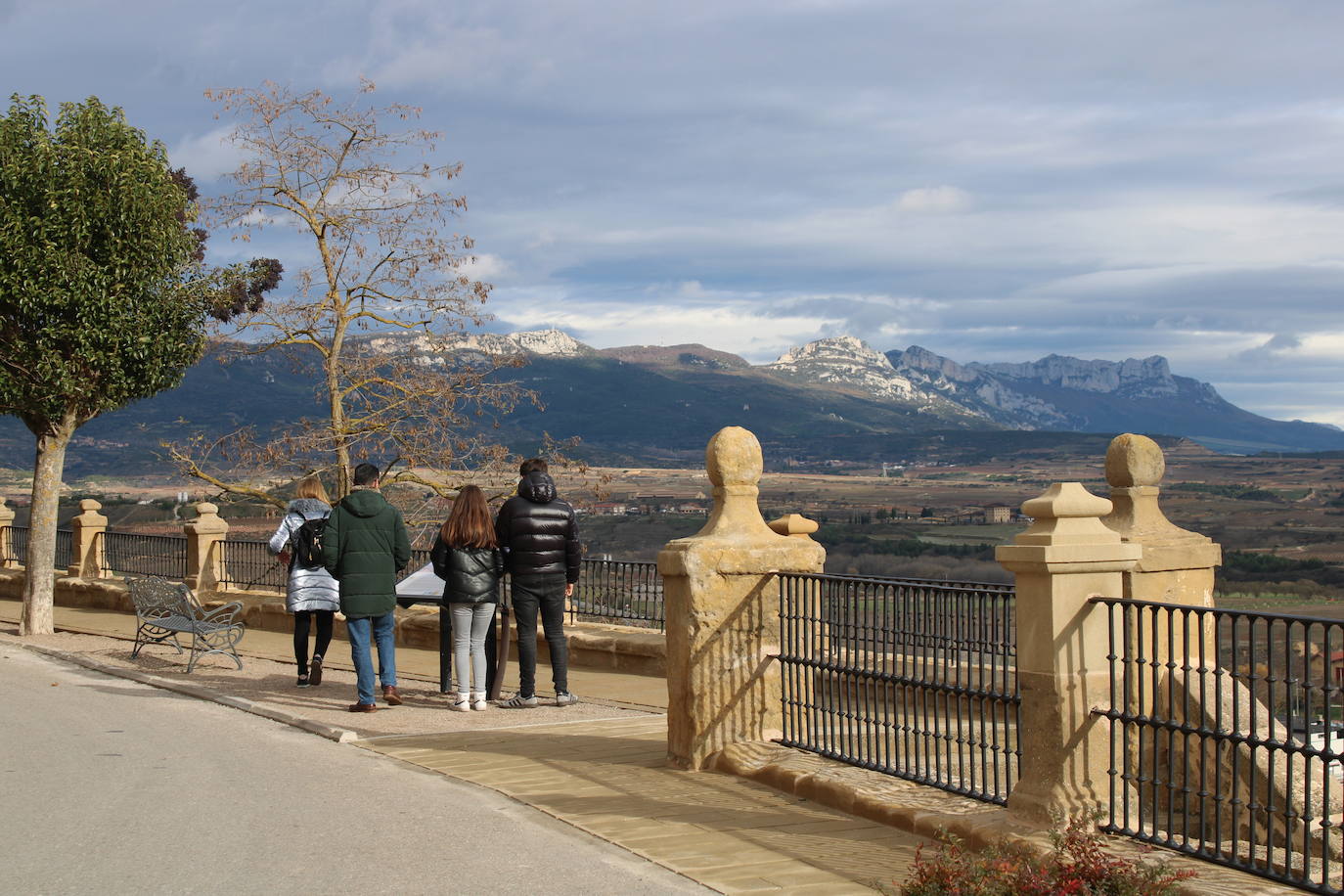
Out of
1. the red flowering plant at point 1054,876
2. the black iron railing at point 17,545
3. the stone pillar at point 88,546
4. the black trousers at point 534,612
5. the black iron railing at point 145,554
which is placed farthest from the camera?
the black iron railing at point 17,545

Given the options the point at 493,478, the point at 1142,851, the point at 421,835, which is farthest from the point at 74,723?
the point at 493,478

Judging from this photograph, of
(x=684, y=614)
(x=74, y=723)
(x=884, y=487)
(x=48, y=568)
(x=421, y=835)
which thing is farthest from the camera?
(x=884, y=487)

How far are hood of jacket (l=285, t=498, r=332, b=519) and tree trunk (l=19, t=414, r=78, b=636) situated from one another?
663 centimetres

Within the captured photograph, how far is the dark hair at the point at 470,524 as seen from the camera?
1057cm

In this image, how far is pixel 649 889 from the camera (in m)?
5.71

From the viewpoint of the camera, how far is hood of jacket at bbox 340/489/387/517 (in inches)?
Result: 424

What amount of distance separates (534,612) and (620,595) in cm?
484

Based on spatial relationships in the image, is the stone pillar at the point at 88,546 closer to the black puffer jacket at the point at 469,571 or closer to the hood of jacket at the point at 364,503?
the hood of jacket at the point at 364,503

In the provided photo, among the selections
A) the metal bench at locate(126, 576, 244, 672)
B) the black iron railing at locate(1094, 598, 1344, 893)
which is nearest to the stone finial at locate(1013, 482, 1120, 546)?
the black iron railing at locate(1094, 598, 1344, 893)

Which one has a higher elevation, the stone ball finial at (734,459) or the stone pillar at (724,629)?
the stone ball finial at (734,459)

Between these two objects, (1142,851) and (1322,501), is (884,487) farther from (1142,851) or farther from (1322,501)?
(1142,851)

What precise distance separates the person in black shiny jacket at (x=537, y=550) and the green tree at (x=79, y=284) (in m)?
8.86

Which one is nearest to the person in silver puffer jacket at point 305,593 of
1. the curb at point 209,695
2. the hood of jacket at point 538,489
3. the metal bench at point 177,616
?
the curb at point 209,695

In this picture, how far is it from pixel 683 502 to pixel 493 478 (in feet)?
257
